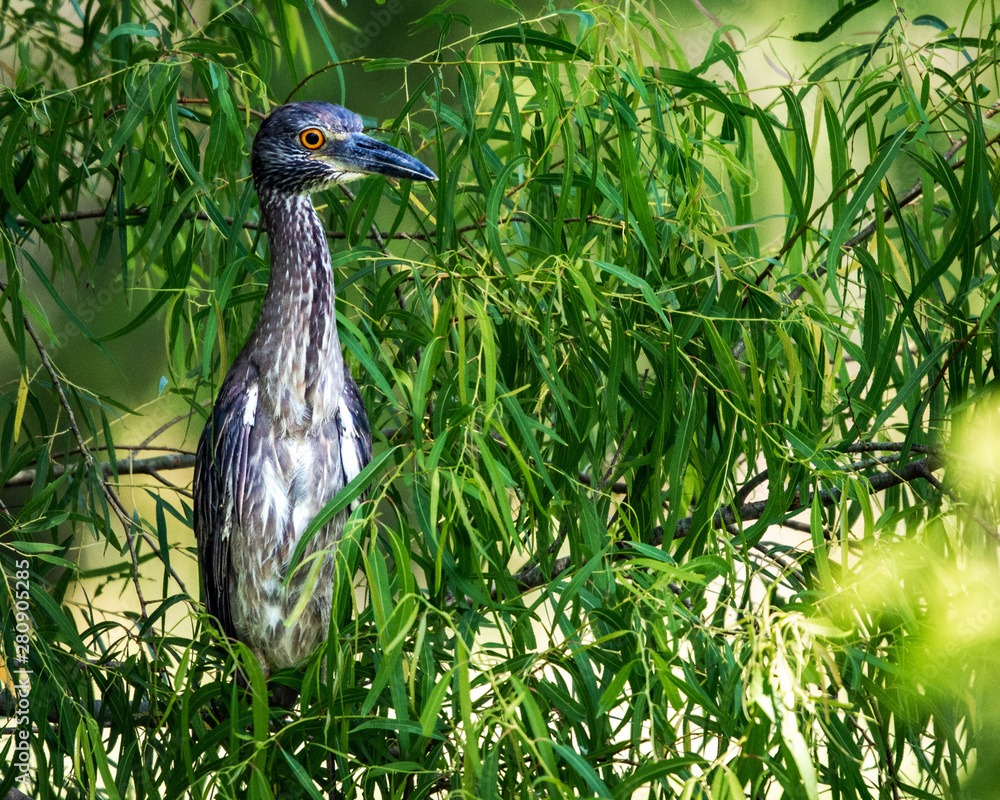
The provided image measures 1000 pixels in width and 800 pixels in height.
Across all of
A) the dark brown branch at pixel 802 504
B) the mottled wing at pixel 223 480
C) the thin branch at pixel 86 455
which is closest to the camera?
the dark brown branch at pixel 802 504

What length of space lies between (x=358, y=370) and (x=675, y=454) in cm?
77

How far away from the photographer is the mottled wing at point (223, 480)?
169cm

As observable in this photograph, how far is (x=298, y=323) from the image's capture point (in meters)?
1.62

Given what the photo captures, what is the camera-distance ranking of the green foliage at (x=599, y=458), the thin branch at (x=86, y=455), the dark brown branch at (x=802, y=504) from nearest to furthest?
1. the green foliage at (x=599, y=458)
2. the dark brown branch at (x=802, y=504)
3. the thin branch at (x=86, y=455)

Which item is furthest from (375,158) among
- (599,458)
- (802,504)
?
(802,504)

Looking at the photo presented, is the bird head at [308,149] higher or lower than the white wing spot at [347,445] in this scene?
higher

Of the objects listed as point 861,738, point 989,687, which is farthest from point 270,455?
point 989,687

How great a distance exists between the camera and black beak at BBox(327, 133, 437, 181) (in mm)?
1486

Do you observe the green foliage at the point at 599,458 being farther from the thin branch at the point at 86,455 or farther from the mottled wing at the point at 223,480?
the mottled wing at the point at 223,480

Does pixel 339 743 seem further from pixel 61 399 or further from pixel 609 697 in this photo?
pixel 61 399

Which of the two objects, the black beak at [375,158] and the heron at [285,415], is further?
the heron at [285,415]

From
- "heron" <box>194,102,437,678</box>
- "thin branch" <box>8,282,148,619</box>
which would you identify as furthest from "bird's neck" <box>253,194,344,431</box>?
"thin branch" <box>8,282,148,619</box>

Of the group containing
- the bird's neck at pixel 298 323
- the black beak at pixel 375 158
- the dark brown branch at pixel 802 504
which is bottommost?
the dark brown branch at pixel 802 504

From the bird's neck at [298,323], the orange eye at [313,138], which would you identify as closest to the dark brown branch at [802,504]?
the bird's neck at [298,323]
